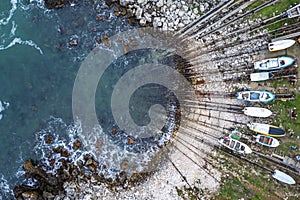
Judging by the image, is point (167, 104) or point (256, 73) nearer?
point (256, 73)

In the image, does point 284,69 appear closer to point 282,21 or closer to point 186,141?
point 282,21

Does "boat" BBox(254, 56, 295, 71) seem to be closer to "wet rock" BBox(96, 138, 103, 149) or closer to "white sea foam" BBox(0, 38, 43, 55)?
"wet rock" BBox(96, 138, 103, 149)

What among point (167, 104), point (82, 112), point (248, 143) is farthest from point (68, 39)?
point (248, 143)

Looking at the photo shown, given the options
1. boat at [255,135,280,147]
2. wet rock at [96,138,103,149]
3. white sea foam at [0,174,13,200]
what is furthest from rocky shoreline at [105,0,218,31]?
white sea foam at [0,174,13,200]

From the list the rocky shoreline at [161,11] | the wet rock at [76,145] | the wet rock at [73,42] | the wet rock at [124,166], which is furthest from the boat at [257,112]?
the wet rock at [73,42]

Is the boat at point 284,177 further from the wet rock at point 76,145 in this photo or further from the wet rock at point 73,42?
the wet rock at point 73,42
